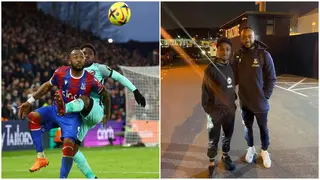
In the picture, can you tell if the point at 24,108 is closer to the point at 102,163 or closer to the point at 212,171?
the point at 212,171

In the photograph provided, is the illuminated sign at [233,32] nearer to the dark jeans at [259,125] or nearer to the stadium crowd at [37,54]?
the dark jeans at [259,125]

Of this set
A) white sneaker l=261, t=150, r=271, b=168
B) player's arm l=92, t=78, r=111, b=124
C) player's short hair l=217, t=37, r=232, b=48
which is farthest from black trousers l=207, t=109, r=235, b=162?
player's arm l=92, t=78, r=111, b=124

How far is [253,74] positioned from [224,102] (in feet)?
1.19

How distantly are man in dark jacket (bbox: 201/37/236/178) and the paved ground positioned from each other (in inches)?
4.3

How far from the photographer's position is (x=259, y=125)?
3.97 meters

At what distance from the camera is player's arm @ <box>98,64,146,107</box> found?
11.9 feet

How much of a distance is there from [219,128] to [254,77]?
56cm

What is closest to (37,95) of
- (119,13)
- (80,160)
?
(80,160)

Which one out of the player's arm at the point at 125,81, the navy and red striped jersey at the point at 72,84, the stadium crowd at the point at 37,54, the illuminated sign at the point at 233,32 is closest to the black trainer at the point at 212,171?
the player's arm at the point at 125,81

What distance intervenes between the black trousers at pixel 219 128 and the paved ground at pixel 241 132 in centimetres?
9

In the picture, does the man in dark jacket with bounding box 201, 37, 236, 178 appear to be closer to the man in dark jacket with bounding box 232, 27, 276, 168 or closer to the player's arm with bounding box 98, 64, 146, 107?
the man in dark jacket with bounding box 232, 27, 276, 168

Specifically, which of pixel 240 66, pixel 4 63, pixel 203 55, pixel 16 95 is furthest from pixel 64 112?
pixel 4 63

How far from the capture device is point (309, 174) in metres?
4.08

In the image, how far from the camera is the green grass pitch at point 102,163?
513cm
